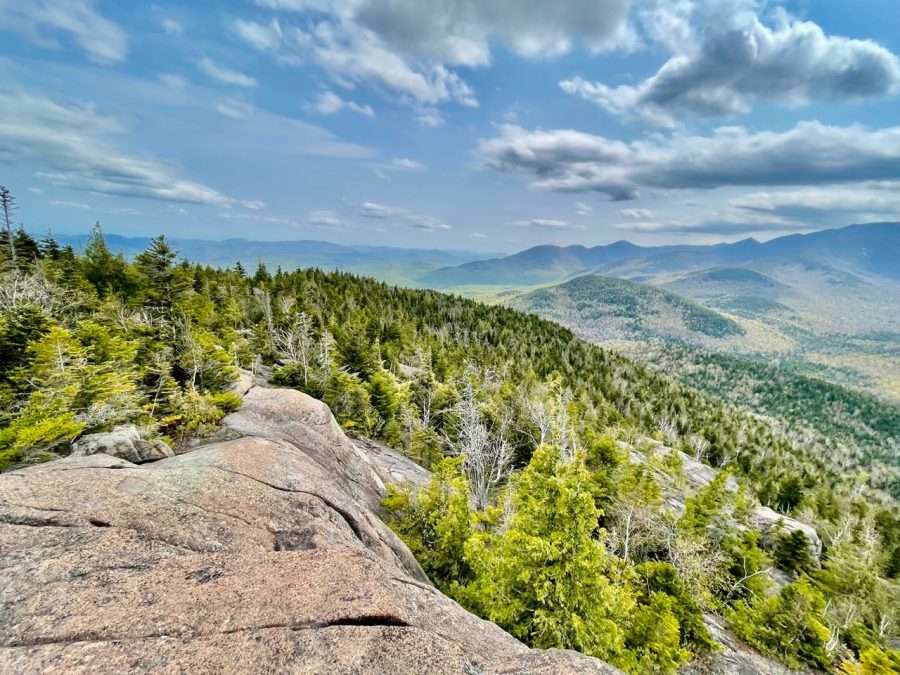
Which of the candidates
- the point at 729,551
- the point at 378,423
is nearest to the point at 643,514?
the point at 729,551

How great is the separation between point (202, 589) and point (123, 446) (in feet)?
37.2

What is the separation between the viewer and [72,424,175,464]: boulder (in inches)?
642

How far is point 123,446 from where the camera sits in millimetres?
16797

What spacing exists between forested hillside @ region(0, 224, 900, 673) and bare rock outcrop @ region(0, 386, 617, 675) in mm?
6034

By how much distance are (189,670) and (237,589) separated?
207 cm

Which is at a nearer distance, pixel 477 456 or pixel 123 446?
pixel 123 446

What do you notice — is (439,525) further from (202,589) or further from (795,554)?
(795,554)

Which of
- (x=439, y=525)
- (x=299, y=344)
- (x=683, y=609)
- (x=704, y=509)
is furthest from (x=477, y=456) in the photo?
(x=299, y=344)

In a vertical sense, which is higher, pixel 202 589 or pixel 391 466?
pixel 202 589

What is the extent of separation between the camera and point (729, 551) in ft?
128

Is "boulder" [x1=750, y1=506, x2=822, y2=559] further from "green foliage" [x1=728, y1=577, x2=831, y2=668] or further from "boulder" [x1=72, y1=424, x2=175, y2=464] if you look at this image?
"boulder" [x1=72, y1=424, x2=175, y2=464]

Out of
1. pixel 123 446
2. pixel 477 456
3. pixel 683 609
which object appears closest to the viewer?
pixel 123 446

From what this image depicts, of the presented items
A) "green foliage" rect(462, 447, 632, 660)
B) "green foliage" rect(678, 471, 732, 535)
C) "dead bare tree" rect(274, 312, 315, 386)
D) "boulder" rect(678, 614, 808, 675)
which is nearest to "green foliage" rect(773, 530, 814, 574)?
"green foliage" rect(678, 471, 732, 535)

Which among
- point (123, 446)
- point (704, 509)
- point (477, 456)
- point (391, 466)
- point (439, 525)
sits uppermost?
point (123, 446)
